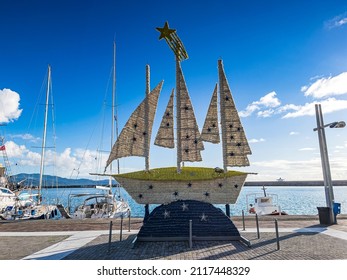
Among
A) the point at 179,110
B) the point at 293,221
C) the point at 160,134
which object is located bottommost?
the point at 293,221

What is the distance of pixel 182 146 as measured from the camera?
14289 millimetres

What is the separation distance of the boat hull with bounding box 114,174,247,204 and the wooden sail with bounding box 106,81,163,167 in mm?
1640

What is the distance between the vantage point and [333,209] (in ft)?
53.5

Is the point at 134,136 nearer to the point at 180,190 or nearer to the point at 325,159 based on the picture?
the point at 180,190

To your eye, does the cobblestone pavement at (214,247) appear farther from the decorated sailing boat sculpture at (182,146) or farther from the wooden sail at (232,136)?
the wooden sail at (232,136)

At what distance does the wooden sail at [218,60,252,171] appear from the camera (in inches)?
560

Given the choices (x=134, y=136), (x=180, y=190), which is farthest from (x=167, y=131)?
(x=180, y=190)

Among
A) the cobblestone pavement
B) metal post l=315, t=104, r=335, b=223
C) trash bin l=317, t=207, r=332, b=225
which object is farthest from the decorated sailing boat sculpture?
trash bin l=317, t=207, r=332, b=225

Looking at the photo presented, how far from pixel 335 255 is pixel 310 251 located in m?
0.83

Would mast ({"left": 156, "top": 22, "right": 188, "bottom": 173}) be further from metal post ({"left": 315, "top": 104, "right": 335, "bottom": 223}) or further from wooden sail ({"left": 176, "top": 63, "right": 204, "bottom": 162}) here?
metal post ({"left": 315, "top": 104, "right": 335, "bottom": 223})

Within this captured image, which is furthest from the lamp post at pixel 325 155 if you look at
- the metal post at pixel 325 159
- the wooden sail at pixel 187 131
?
the wooden sail at pixel 187 131

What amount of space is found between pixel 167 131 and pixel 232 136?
12.4 ft
